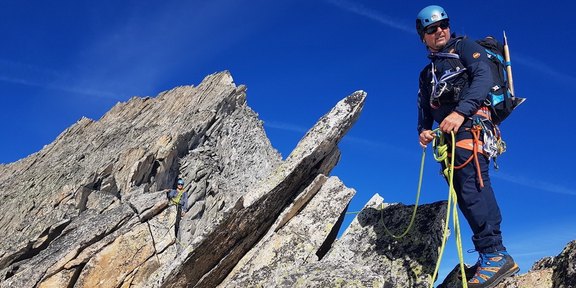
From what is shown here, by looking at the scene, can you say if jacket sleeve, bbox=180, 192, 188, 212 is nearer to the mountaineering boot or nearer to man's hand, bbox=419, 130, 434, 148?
man's hand, bbox=419, 130, 434, 148

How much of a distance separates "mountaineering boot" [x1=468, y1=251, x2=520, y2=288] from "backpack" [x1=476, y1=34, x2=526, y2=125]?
2.46 m

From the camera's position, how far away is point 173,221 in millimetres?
24781

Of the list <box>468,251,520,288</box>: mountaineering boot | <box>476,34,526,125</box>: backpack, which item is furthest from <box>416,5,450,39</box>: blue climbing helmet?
<box>468,251,520,288</box>: mountaineering boot

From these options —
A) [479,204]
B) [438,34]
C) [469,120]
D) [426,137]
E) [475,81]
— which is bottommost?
[479,204]

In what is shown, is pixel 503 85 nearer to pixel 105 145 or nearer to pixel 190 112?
pixel 105 145

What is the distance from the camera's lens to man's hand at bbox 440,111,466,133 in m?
7.86

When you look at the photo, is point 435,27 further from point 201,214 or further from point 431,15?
point 201,214

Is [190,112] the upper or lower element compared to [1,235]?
upper

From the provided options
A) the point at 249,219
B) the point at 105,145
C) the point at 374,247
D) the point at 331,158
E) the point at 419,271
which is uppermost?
the point at 105,145

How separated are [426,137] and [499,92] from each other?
153cm

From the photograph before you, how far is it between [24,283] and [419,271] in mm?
16739

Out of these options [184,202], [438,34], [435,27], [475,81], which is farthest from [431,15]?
[184,202]

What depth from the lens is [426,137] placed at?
8.97 meters

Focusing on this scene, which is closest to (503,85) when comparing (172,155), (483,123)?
(483,123)
